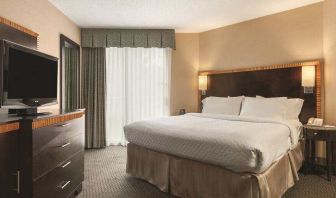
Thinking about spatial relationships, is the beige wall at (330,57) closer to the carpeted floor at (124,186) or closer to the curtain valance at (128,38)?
the carpeted floor at (124,186)

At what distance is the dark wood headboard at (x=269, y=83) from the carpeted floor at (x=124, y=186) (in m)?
1.02

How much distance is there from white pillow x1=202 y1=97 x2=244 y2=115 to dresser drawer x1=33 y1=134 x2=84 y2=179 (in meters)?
2.39

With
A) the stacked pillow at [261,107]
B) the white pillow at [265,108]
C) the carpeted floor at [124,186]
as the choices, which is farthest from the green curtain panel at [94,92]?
the white pillow at [265,108]

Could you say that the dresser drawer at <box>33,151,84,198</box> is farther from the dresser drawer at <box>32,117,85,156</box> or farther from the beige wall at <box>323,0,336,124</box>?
the beige wall at <box>323,0,336,124</box>

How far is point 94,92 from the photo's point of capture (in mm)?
4559

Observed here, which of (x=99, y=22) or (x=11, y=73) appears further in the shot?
(x=99, y=22)

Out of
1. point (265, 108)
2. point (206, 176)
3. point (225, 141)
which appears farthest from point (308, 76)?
point (206, 176)

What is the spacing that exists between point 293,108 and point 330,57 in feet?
2.90

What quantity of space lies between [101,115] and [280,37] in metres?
3.69

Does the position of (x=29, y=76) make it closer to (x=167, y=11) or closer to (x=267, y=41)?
(x=167, y=11)

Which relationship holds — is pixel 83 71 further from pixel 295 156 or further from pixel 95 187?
pixel 295 156

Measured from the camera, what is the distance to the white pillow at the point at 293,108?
127 inches

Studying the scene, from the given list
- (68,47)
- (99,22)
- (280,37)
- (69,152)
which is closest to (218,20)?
(280,37)

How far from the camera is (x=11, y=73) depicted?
5.89ft
